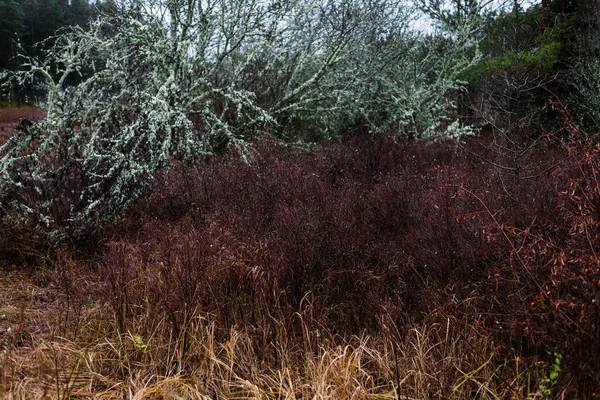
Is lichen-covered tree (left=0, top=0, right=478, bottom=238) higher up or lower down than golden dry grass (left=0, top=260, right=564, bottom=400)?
higher up

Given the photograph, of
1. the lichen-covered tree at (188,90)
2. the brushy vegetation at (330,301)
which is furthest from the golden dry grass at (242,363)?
the lichen-covered tree at (188,90)

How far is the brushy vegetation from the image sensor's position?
223 centimetres

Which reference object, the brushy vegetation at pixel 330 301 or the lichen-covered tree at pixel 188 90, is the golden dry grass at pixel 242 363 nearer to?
the brushy vegetation at pixel 330 301

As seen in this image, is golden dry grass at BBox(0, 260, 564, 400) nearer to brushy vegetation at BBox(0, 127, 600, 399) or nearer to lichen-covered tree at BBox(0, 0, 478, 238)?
brushy vegetation at BBox(0, 127, 600, 399)

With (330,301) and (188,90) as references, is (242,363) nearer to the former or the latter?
(330,301)

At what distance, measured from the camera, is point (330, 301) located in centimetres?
321

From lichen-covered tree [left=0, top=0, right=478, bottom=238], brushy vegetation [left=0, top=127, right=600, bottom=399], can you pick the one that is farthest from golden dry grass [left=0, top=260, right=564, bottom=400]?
lichen-covered tree [left=0, top=0, right=478, bottom=238]

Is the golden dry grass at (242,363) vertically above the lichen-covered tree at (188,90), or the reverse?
the lichen-covered tree at (188,90)

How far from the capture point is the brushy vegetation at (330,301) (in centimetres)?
223

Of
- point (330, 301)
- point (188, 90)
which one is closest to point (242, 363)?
point (330, 301)

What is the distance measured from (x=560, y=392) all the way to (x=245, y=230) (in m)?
2.63

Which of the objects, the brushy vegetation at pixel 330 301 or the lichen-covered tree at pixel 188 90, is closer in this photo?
the brushy vegetation at pixel 330 301

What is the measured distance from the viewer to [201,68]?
24.7 ft

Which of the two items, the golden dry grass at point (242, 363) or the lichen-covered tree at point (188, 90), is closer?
the golden dry grass at point (242, 363)
